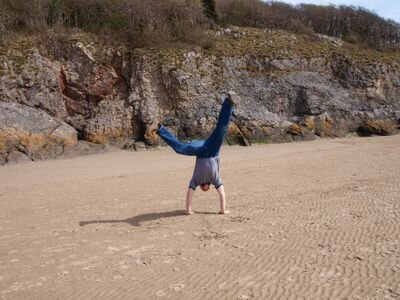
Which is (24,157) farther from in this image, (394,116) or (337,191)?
(394,116)

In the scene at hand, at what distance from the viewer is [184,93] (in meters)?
22.3

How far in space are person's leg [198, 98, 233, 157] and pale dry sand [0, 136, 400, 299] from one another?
1.22 metres

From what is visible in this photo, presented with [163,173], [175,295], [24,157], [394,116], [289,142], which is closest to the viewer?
[175,295]

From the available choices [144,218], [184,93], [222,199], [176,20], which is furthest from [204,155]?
[176,20]

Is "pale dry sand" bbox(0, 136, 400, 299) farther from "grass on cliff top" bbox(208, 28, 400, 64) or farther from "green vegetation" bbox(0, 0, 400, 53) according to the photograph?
"grass on cliff top" bbox(208, 28, 400, 64)

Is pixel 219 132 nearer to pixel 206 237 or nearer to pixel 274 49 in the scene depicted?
pixel 206 237

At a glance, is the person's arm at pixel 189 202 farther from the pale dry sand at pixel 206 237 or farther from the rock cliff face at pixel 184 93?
the rock cliff face at pixel 184 93

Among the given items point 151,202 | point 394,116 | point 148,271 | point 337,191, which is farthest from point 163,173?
point 394,116

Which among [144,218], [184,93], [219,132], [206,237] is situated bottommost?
[144,218]

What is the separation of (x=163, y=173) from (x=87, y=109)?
9.35 metres

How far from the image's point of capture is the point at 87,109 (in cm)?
2167

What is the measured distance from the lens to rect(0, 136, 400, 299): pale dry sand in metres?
4.97

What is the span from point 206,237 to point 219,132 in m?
2.07

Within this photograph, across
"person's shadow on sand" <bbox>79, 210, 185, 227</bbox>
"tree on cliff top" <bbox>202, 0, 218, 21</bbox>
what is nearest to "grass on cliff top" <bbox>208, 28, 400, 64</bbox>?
"tree on cliff top" <bbox>202, 0, 218, 21</bbox>
